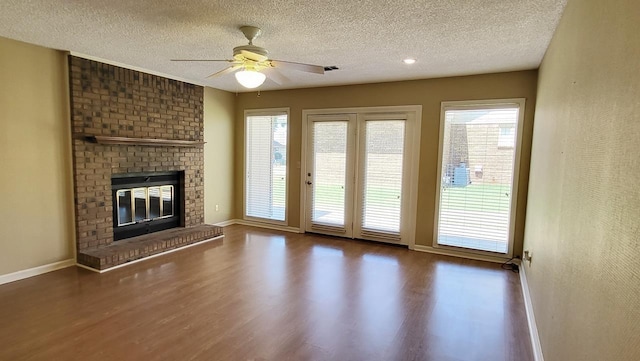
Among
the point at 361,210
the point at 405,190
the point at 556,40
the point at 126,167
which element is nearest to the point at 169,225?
the point at 126,167

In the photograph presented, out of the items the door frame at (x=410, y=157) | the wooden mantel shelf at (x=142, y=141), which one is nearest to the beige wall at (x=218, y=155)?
the wooden mantel shelf at (x=142, y=141)

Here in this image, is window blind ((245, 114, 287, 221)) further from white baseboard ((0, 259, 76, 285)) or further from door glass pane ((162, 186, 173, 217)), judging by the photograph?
white baseboard ((0, 259, 76, 285))

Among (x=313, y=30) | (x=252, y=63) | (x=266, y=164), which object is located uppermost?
(x=313, y=30)

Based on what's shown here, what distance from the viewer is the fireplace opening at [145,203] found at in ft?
15.3

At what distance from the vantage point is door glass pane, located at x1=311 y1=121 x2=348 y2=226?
5555 millimetres

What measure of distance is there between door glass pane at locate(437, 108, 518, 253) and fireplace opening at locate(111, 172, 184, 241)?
13.1 ft

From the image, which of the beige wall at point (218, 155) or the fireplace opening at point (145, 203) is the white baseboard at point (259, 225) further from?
the fireplace opening at point (145, 203)

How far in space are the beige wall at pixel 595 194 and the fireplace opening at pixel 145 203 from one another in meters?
4.78

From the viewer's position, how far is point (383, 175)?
5.24 m

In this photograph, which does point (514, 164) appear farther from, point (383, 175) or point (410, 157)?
point (383, 175)

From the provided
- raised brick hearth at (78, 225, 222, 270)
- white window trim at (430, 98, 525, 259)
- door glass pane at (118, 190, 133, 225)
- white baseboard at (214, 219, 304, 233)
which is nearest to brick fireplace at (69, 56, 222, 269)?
raised brick hearth at (78, 225, 222, 270)

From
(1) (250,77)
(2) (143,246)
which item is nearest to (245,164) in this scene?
(2) (143,246)

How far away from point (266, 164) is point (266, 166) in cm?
4

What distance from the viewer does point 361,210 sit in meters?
5.45
